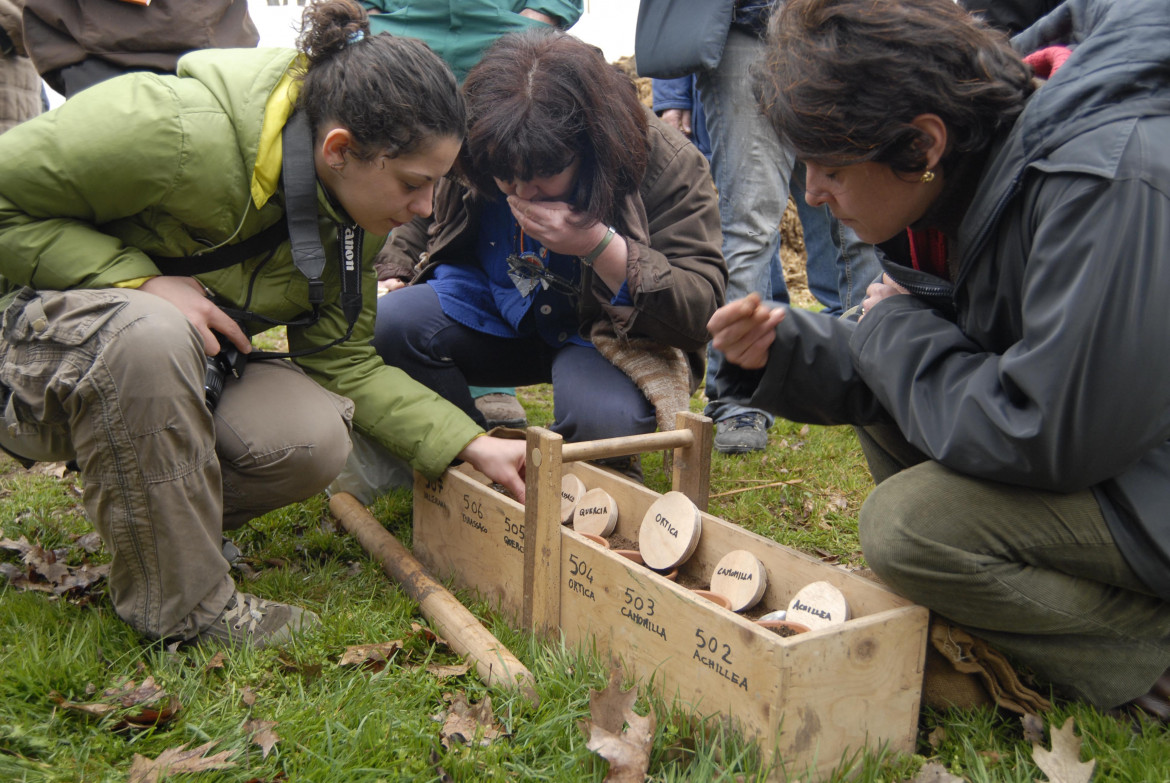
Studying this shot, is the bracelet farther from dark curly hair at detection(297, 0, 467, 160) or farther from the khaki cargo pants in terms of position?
the khaki cargo pants

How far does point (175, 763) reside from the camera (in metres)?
1.67

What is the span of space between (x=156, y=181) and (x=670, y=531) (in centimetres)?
144

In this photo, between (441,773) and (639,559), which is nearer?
(441,773)

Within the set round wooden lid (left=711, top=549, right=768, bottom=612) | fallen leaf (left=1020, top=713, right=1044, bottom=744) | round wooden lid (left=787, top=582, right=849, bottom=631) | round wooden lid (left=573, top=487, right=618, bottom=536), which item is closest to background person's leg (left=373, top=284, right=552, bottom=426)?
round wooden lid (left=573, top=487, right=618, bottom=536)

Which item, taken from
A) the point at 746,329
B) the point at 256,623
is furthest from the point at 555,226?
the point at 256,623

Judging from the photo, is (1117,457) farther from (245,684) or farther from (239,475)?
(239,475)

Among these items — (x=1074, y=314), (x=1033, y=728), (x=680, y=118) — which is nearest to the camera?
(x=1074, y=314)

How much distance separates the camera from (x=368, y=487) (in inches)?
128

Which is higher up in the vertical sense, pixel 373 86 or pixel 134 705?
pixel 373 86

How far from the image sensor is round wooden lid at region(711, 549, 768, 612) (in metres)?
2.11

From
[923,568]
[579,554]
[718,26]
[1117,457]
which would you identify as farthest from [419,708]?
[718,26]

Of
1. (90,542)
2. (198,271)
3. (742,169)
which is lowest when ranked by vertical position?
(90,542)

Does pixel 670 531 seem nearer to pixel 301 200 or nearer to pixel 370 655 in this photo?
pixel 370 655

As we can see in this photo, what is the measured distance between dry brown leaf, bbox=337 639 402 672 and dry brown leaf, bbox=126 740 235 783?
40cm
